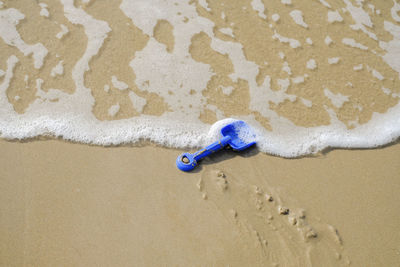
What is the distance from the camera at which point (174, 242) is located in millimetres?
1986

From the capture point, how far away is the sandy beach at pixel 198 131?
79.2 inches

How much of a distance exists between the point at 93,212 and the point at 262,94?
1718mm

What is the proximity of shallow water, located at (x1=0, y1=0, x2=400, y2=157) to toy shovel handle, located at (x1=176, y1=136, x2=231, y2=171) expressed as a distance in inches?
7.0

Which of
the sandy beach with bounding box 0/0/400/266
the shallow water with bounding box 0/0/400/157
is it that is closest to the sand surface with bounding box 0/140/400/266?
the sandy beach with bounding box 0/0/400/266

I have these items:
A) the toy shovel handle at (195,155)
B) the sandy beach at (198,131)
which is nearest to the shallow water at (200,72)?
the sandy beach at (198,131)

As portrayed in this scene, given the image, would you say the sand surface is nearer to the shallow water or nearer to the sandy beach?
the sandy beach

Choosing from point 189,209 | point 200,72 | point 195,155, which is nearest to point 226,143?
point 195,155

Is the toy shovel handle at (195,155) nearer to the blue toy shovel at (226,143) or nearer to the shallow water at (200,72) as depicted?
the blue toy shovel at (226,143)

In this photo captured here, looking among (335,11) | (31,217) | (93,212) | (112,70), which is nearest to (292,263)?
(93,212)

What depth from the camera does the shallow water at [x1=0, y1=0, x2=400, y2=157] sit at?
2.58 m

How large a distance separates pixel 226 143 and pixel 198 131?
0.30 metres

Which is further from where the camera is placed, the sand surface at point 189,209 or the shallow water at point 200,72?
the shallow water at point 200,72

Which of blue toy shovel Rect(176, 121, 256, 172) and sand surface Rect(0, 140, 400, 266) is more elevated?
blue toy shovel Rect(176, 121, 256, 172)

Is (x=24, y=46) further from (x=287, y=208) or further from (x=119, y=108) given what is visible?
(x=287, y=208)
